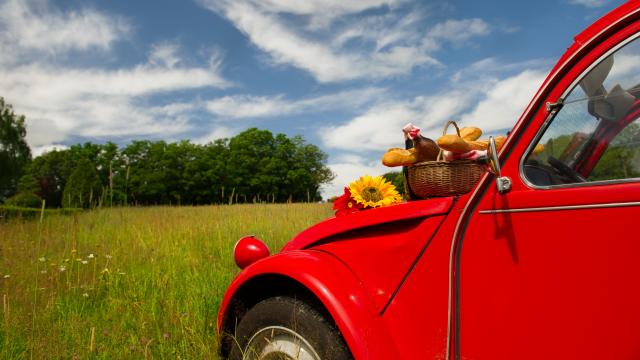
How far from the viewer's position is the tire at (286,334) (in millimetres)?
2111

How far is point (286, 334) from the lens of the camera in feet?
7.43

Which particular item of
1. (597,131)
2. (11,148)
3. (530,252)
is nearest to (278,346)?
(530,252)

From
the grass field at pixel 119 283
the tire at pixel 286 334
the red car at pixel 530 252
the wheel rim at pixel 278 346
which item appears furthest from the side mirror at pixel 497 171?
the grass field at pixel 119 283

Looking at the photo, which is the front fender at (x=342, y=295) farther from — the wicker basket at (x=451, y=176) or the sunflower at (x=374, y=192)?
the wicker basket at (x=451, y=176)

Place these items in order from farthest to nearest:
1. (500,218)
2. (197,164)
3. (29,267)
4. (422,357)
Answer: (197,164) → (29,267) → (422,357) → (500,218)

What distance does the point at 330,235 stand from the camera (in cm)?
242

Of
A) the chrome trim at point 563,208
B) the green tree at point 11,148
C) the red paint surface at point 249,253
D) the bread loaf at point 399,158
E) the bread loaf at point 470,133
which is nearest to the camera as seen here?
the chrome trim at point 563,208

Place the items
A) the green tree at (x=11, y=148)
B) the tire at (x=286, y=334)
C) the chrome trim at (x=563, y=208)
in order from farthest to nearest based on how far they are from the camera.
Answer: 1. the green tree at (x=11, y=148)
2. the tire at (x=286, y=334)
3. the chrome trim at (x=563, y=208)

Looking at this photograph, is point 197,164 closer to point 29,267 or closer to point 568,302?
point 29,267

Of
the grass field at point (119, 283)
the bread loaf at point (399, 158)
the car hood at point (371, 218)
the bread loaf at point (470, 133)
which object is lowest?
the grass field at point (119, 283)

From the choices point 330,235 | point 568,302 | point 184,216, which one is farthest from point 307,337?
point 184,216

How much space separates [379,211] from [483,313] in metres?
0.65

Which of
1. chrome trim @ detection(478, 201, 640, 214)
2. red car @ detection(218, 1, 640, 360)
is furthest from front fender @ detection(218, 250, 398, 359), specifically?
chrome trim @ detection(478, 201, 640, 214)

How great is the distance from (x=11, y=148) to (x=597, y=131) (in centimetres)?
5922
